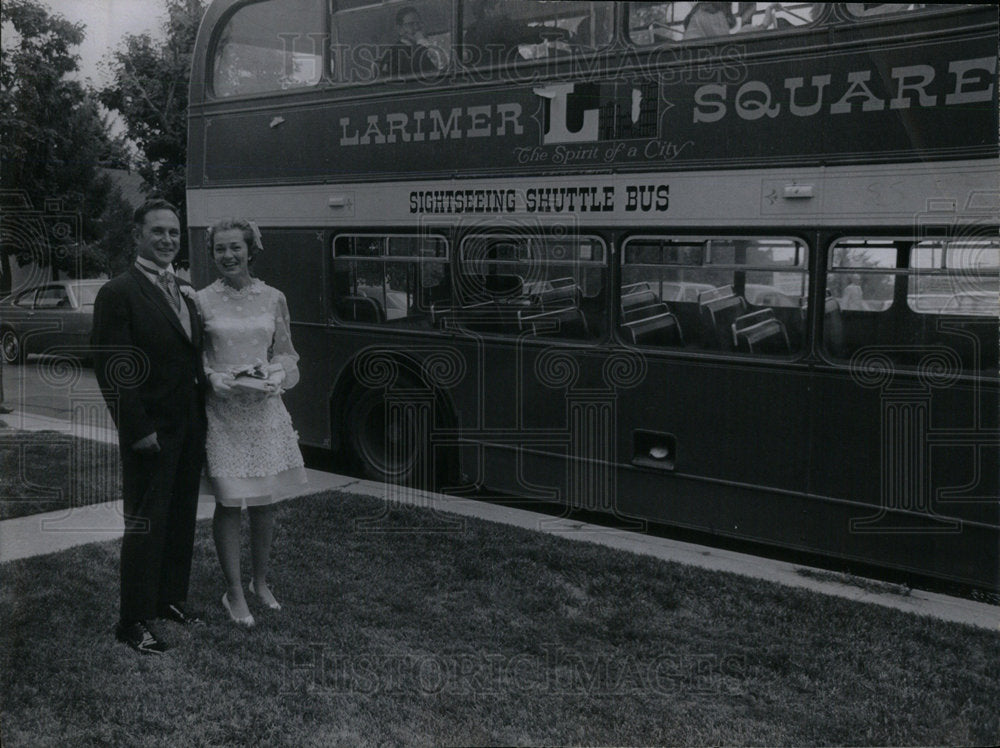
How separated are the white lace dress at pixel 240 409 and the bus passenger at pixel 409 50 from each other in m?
3.05

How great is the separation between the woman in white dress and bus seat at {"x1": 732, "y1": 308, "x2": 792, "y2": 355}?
266 centimetres

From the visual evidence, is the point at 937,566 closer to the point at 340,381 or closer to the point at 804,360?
the point at 804,360

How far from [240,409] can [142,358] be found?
1.63 feet

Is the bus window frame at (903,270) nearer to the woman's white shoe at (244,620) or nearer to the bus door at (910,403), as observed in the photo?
the bus door at (910,403)

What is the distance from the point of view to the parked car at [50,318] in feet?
46.9

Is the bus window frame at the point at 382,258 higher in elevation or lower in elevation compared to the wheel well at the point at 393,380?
higher

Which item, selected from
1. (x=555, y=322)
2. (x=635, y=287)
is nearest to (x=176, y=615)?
(x=555, y=322)

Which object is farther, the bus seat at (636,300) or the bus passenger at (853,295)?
the bus seat at (636,300)

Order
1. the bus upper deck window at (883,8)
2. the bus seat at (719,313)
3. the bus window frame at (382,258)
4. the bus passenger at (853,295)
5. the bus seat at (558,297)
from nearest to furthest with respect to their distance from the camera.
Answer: the bus upper deck window at (883,8) → the bus passenger at (853,295) → the bus seat at (719,313) → the bus seat at (558,297) → the bus window frame at (382,258)

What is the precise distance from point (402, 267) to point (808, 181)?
3107 mm

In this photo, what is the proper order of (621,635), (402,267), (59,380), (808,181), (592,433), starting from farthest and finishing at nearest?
(59,380) < (402,267) < (592,433) < (808,181) < (621,635)

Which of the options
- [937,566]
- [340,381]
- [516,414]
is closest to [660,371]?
[516,414]

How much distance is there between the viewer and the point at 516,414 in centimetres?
660

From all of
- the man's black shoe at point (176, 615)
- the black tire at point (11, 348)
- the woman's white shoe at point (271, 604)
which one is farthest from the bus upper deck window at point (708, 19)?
the black tire at point (11, 348)
